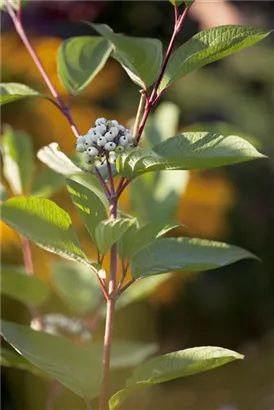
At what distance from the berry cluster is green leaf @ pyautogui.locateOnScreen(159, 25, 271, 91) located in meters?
0.04

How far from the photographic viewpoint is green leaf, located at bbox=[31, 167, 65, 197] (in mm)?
593

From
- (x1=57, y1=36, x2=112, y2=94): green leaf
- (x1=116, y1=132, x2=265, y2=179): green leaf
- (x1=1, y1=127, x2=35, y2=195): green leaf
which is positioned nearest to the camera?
(x1=116, y1=132, x2=265, y2=179): green leaf

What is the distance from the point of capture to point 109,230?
366 mm

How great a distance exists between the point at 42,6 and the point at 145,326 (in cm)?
54

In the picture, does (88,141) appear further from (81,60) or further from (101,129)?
(81,60)

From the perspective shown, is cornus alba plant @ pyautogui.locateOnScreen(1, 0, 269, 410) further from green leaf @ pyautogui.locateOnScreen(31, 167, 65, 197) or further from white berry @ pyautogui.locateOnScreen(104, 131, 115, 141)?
green leaf @ pyautogui.locateOnScreen(31, 167, 65, 197)

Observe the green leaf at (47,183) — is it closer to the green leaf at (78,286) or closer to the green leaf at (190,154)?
the green leaf at (78,286)

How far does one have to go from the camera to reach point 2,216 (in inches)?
14.5

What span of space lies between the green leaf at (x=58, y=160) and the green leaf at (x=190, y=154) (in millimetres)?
37

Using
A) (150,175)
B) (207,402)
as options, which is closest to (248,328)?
(207,402)

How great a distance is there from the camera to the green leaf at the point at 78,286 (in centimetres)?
60

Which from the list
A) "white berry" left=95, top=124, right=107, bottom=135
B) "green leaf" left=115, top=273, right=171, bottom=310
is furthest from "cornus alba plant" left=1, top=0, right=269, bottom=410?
"green leaf" left=115, top=273, right=171, bottom=310

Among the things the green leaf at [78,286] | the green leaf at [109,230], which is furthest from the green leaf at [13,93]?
the green leaf at [78,286]

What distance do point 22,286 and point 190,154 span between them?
0.69 feet
